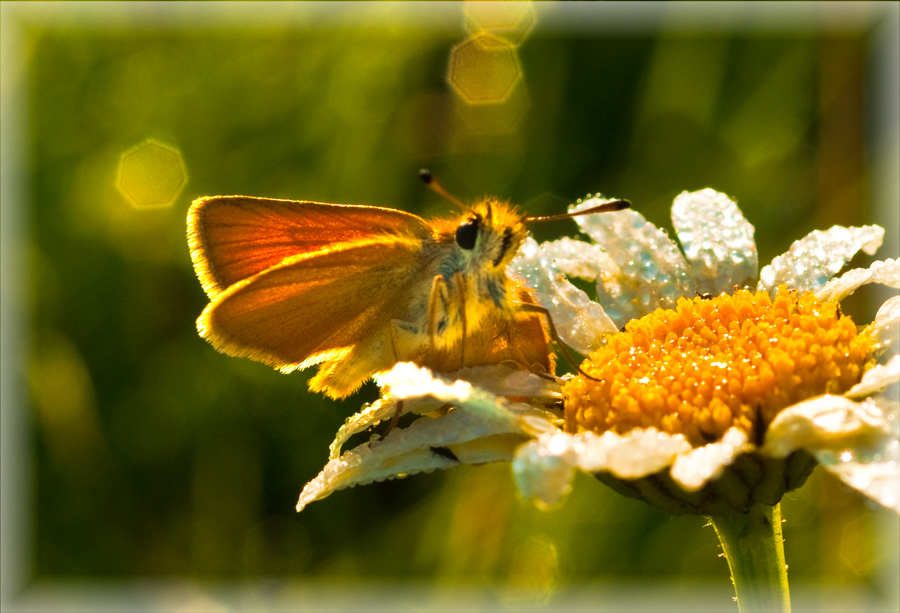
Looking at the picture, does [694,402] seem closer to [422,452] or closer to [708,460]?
[708,460]

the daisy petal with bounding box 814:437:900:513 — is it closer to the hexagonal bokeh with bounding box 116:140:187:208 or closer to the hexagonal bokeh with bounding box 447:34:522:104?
the hexagonal bokeh with bounding box 447:34:522:104

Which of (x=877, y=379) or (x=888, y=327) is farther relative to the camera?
(x=888, y=327)

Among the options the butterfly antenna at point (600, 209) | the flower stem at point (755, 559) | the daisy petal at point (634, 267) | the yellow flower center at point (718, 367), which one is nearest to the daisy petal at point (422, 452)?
the yellow flower center at point (718, 367)

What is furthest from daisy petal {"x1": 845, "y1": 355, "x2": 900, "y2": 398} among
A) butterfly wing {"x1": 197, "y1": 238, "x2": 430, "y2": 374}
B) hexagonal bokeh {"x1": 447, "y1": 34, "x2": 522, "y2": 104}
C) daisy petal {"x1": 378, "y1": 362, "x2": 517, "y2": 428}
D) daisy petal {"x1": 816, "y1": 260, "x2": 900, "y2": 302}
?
hexagonal bokeh {"x1": 447, "y1": 34, "x2": 522, "y2": 104}

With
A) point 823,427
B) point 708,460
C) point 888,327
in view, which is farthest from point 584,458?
point 888,327

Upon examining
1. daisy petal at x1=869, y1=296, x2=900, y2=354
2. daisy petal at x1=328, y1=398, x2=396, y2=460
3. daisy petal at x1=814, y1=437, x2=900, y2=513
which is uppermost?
daisy petal at x1=869, y1=296, x2=900, y2=354

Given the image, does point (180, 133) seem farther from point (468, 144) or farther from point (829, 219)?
point (829, 219)

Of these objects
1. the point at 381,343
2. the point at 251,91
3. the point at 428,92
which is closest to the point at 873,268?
the point at 381,343
